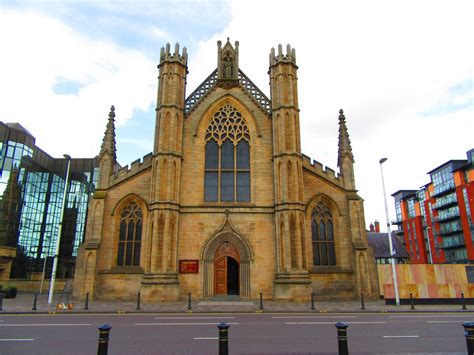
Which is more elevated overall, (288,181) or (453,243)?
(288,181)

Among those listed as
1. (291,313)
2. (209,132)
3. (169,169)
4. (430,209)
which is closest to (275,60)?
(209,132)

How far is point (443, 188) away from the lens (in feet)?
228

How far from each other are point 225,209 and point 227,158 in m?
4.19

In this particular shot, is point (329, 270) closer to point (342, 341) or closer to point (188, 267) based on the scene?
point (188, 267)

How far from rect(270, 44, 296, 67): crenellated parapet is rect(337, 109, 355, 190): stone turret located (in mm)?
5747

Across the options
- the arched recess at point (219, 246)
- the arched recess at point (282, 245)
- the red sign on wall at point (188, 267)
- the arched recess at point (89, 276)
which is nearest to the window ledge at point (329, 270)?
the arched recess at point (282, 245)

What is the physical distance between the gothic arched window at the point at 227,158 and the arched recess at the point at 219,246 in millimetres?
2463

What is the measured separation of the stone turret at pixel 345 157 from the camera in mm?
25000

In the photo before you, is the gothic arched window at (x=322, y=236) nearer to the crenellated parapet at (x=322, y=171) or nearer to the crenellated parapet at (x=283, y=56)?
the crenellated parapet at (x=322, y=171)

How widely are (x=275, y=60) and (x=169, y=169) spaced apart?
12276mm

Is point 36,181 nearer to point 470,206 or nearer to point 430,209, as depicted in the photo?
point 470,206

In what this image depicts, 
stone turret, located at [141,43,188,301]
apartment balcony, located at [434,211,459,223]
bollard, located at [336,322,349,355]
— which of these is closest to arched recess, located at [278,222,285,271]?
stone turret, located at [141,43,188,301]

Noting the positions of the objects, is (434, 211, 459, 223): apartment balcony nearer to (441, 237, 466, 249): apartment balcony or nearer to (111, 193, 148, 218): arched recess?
(441, 237, 466, 249): apartment balcony

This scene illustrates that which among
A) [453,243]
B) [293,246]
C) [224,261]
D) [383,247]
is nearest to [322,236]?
[293,246]
